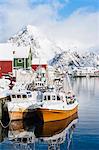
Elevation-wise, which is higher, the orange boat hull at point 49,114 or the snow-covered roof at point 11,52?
the snow-covered roof at point 11,52

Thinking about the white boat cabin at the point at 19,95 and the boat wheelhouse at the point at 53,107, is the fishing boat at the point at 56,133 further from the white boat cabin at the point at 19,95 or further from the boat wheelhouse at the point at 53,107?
the white boat cabin at the point at 19,95

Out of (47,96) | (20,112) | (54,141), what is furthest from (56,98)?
(54,141)

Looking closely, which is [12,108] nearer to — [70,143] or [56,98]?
[56,98]

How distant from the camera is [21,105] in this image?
4175 centimetres

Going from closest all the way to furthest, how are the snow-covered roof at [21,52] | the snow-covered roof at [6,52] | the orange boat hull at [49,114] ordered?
the orange boat hull at [49,114], the snow-covered roof at [6,52], the snow-covered roof at [21,52]

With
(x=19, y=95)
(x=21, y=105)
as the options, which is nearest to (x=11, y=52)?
(x=19, y=95)

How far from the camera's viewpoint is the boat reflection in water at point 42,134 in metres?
32.7

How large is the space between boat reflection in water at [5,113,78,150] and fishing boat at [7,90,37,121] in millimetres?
764

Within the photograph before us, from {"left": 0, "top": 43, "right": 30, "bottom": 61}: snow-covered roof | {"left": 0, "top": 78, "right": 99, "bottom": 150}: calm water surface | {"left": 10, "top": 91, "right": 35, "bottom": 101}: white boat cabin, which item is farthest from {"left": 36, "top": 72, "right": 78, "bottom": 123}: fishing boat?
{"left": 0, "top": 43, "right": 30, "bottom": 61}: snow-covered roof

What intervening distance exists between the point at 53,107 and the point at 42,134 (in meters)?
4.63

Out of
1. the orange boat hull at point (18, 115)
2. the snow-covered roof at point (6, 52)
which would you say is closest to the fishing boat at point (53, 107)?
the orange boat hull at point (18, 115)

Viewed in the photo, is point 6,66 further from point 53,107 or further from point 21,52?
point 53,107

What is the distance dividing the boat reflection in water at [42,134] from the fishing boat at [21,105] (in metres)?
0.76

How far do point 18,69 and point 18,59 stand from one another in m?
2.74
